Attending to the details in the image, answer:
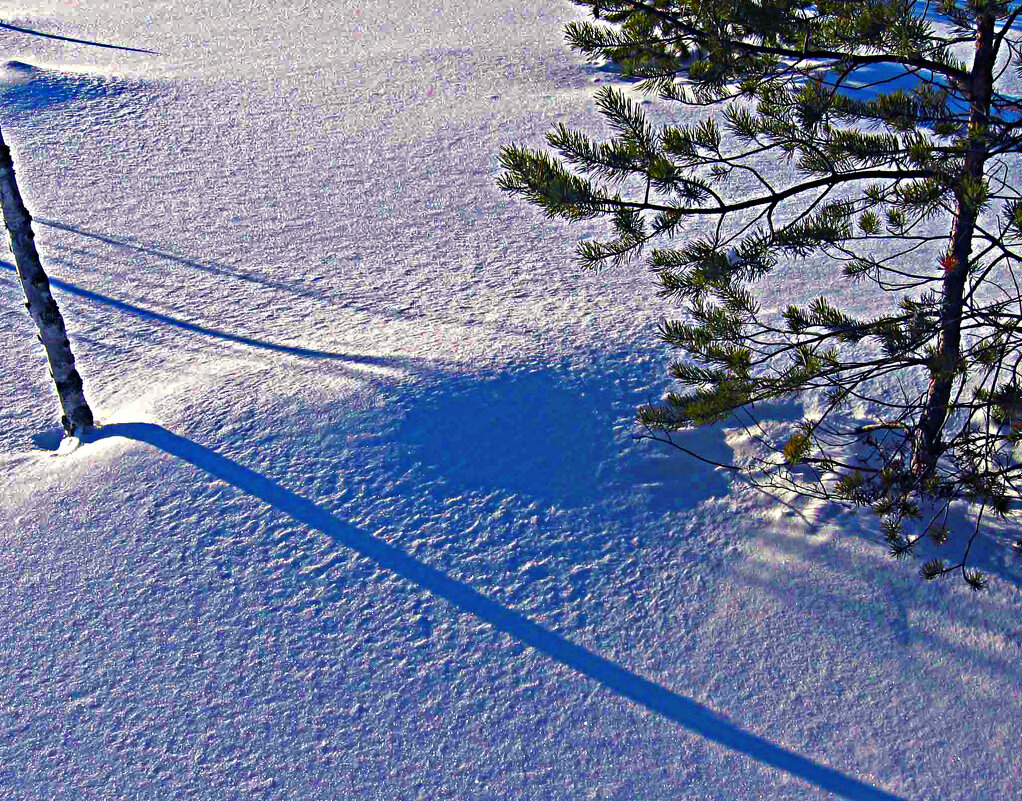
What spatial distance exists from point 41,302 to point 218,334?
6.02 ft

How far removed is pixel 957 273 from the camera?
3463mm

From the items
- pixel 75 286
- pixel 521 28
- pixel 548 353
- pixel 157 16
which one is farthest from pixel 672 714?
pixel 157 16

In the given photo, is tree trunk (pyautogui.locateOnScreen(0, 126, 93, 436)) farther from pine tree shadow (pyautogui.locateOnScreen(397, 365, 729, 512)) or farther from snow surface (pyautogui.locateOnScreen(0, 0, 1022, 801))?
pine tree shadow (pyautogui.locateOnScreen(397, 365, 729, 512))

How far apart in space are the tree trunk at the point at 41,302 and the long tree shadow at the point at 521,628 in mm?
566

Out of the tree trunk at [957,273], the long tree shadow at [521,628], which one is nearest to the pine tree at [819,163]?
the tree trunk at [957,273]

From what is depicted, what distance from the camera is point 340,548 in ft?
13.2

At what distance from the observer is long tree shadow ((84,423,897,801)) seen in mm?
3113

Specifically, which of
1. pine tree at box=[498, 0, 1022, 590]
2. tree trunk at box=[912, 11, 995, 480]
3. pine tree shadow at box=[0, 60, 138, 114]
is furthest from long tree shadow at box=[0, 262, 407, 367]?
pine tree shadow at box=[0, 60, 138, 114]

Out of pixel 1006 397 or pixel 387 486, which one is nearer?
pixel 1006 397

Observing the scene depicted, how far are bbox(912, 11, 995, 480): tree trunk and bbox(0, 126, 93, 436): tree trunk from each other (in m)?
4.29

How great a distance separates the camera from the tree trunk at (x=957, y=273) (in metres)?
3.14

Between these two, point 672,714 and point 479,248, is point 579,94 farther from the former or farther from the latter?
point 672,714

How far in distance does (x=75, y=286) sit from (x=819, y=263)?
20.6 ft

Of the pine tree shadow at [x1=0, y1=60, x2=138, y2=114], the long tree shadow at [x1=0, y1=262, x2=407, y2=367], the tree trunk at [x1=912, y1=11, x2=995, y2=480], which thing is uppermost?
the tree trunk at [x1=912, y1=11, x2=995, y2=480]
